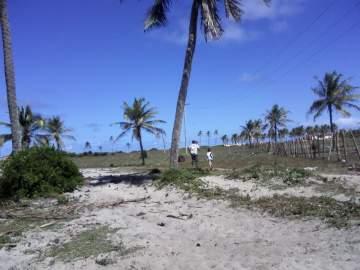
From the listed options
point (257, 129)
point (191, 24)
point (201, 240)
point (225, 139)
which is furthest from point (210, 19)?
point (225, 139)

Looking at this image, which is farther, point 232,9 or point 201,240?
point 232,9

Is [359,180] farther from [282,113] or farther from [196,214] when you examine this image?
[282,113]

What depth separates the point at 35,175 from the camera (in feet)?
41.1

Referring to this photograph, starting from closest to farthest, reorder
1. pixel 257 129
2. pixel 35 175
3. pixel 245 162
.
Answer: pixel 35 175, pixel 245 162, pixel 257 129

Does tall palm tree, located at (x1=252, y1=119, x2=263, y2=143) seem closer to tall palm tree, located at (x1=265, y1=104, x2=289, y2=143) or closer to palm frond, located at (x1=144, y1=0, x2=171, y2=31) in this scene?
tall palm tree, located at (x1=265, y1=104, x2=289, y2=143)

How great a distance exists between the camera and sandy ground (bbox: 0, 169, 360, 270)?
534 centimetres

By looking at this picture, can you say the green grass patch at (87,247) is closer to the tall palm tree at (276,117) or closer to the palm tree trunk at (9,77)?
the palm tree trunk at (9,77)

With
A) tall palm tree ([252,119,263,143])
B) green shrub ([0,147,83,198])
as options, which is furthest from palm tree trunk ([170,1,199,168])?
tall palm tree ([252,119,263,143])

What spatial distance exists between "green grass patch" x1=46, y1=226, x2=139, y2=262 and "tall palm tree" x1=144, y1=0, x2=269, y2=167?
7.83m

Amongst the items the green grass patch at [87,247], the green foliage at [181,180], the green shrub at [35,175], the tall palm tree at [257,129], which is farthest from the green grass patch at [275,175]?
the tall palm tree at [257,129]

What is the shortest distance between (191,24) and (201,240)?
35.4 ft

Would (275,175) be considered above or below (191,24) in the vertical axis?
below

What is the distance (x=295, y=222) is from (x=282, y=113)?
57.4m

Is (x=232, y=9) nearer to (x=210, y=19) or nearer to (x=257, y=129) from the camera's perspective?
(x=210, y=19)
